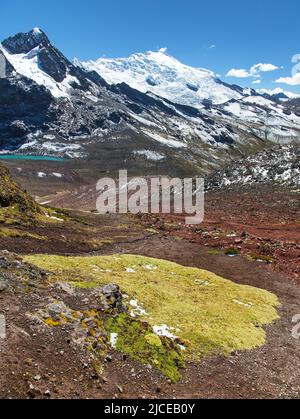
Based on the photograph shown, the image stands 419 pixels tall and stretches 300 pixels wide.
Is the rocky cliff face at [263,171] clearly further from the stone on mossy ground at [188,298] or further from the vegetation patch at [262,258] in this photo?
the stone on mossy ground at [188,298]

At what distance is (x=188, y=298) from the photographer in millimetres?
29141

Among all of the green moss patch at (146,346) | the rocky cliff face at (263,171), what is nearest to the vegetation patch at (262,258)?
the green moss patch at (146,346)

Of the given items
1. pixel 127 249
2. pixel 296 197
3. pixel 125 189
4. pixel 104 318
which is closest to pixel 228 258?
pixel 127 249

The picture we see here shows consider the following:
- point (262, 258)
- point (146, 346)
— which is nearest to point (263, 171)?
point (262, 258)

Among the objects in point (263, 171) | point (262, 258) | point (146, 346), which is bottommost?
point (262, 258)

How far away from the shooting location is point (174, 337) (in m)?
21.9

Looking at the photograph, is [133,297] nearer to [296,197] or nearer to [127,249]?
[127,249]

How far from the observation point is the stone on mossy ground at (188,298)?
23.2 metres

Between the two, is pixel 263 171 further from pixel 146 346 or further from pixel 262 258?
pixel 146 346

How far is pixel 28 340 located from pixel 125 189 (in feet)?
395

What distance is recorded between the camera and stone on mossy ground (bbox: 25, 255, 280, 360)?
76.0 ft

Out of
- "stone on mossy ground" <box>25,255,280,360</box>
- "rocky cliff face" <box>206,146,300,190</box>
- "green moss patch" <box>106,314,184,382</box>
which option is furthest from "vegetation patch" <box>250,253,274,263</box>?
"rocky cliff face" <box>206,146,300,190</box>

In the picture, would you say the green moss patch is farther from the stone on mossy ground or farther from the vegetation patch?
the vegetation patch

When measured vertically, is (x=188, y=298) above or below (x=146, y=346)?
below
